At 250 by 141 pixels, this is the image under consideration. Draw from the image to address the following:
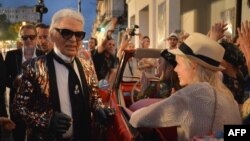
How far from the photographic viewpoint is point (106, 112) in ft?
11.6

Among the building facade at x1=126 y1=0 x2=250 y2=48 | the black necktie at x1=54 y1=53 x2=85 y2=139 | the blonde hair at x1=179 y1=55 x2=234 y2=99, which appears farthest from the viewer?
the building facade at x1=126 y1=0 x2=250 y2=48

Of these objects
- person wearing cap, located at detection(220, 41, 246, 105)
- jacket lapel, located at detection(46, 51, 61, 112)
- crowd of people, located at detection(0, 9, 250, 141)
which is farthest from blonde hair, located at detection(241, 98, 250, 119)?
jacket lapel, located at detection(46, 51, 61, 112)

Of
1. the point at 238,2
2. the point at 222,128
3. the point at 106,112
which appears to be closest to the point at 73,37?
the point at 106,112

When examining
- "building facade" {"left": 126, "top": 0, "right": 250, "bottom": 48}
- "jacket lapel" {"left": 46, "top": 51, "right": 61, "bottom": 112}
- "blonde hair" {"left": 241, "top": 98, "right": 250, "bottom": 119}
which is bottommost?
"blonde hair" {"left": 241, "top": 98, "right": 250, "bottom": 119}

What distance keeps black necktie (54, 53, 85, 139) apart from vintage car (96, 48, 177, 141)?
0.40 meters

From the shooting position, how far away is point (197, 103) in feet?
8.42

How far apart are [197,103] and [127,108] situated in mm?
1669

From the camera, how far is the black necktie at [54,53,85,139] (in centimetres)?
323

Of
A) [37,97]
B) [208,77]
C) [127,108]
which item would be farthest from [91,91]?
[208,77]

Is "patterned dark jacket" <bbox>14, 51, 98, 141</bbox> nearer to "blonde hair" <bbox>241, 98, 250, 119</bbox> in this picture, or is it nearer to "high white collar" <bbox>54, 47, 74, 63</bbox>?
"high white collar" <bbox>54, 47, 74, 63</bbox>

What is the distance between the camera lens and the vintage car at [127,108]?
10.3 ft

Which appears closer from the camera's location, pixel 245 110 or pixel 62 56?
pixel 245 110

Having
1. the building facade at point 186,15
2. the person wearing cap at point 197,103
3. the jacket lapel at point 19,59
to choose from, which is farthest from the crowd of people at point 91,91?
the building facade at point 186,15

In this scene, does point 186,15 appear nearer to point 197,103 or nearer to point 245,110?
point 245,110
